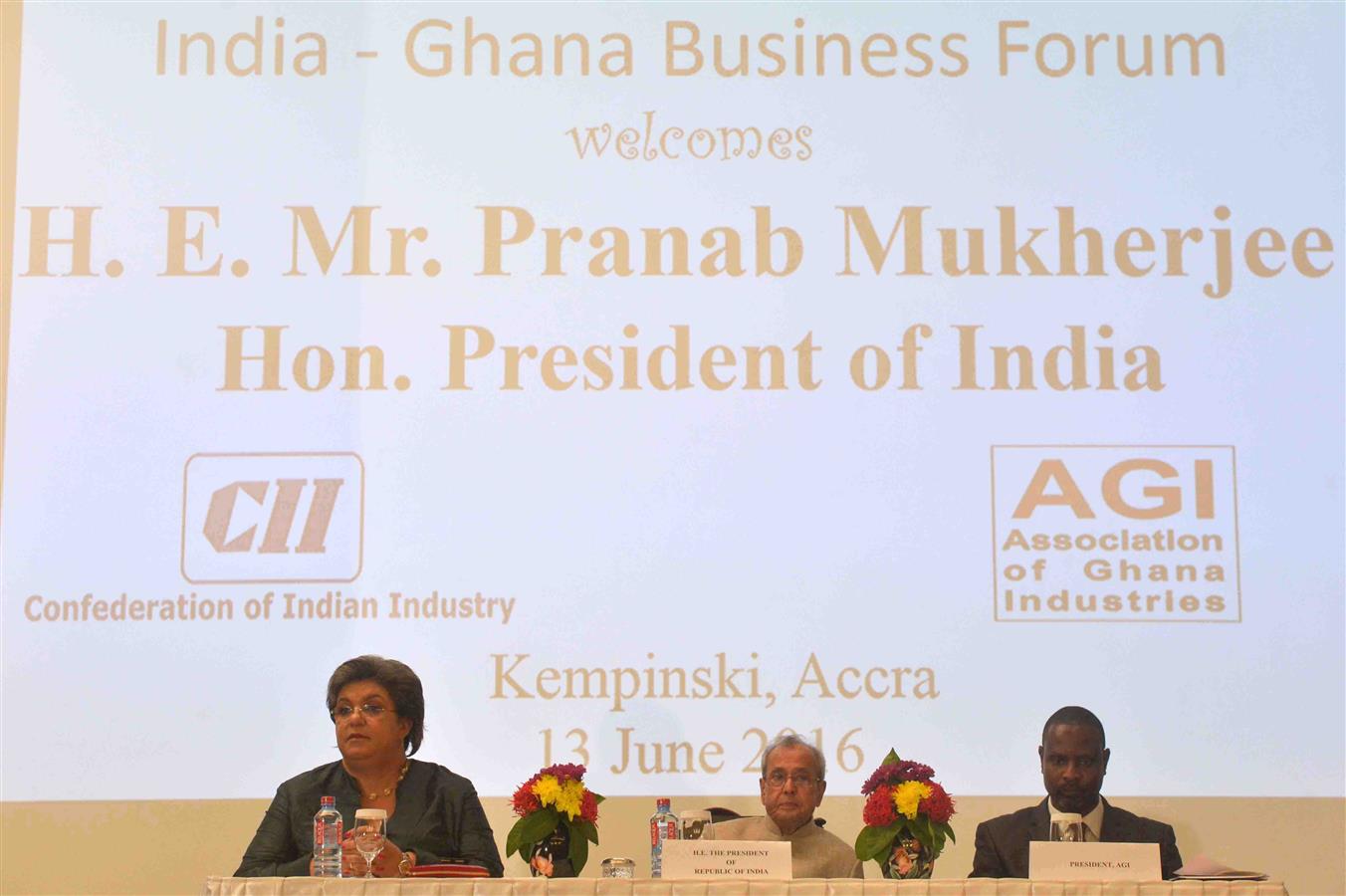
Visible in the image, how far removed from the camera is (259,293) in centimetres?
454

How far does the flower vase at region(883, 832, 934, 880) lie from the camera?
11.0ft

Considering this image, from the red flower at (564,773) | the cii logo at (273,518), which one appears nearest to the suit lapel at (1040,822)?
the red flower at (564,773)

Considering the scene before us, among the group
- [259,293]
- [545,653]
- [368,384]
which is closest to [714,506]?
[545,653]

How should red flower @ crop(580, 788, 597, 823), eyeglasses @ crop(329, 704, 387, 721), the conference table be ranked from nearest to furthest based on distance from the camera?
the conference table, red flower @ crop(580, 788, 597, 823), eyeglasses @ crop(329, 704, 387, 721)

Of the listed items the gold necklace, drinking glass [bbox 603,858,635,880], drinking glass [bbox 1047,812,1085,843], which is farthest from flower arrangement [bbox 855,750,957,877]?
the gold necklace

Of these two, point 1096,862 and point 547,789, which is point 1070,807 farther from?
point 547,789

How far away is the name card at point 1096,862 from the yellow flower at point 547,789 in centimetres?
86

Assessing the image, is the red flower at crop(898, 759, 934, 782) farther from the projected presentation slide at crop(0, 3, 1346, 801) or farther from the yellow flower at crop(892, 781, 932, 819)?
the projected presentation slide at crop(0, 3, 1346, 801)

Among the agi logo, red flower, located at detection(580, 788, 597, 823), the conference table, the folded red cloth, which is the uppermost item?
the agi logo

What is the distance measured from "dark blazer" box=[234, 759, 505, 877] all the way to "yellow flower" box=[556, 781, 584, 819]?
0.36 metres

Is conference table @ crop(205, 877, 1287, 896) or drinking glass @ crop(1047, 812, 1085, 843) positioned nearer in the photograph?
conference table @ crop(205, 877, 1287, 896)

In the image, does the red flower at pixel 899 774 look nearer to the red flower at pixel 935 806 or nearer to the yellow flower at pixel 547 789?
the red flower at pixel 935 806

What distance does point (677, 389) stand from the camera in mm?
4527

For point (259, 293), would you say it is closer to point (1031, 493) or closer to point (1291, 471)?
point (1031, 493)
